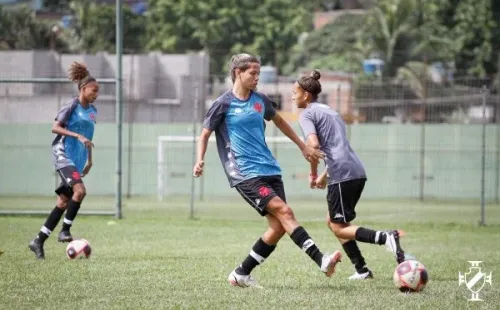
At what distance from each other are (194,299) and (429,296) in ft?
6.96

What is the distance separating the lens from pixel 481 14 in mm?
61656

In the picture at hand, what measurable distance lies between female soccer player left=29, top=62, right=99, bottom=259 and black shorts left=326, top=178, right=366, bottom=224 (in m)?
3.99

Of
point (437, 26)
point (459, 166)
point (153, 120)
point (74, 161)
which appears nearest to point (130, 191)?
point (153, 120)

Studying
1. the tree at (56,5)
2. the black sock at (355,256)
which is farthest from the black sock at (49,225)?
the tree at (56,5)

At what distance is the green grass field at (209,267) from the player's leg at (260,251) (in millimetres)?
164

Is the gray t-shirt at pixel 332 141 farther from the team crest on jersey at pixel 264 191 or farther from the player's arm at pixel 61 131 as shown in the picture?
the player's arm at pixel 61 131

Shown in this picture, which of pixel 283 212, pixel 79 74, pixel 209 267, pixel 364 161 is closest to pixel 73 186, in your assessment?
pixel 79 74

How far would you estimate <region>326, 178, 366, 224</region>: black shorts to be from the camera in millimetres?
11242

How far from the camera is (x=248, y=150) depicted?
10648mm

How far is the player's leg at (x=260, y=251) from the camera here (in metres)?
10.7

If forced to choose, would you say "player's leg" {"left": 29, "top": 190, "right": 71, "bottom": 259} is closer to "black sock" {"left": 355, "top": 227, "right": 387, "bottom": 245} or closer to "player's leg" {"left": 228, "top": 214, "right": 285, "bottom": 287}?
"player's leg" {"left": 228, "top": 214, "right": 285, "bottom": 287}

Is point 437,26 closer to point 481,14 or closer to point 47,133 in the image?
point 481,14

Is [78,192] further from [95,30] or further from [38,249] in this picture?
[95,30]

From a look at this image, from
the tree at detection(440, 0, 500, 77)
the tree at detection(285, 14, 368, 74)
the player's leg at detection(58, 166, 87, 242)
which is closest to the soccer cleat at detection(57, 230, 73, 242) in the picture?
the player's leg at detection(58, 166, 87, 242)
